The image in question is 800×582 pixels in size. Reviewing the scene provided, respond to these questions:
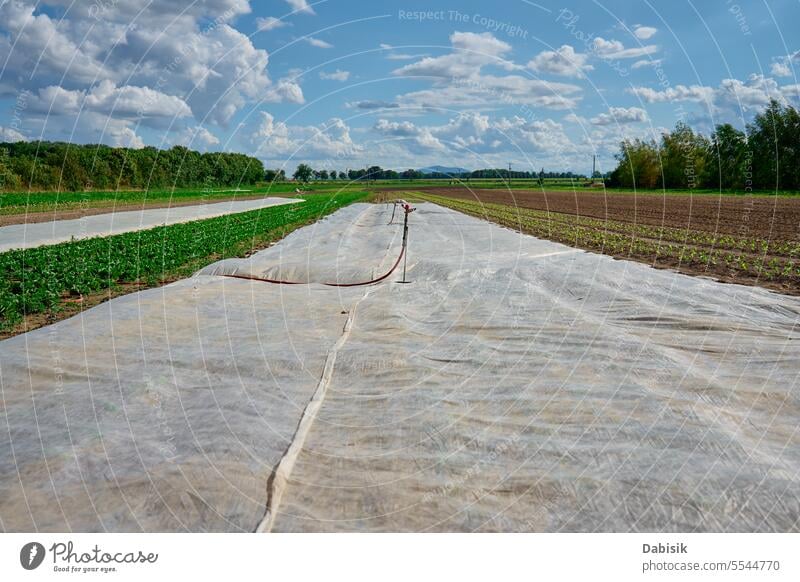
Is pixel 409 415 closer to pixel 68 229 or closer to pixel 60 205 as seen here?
pixel 68 229

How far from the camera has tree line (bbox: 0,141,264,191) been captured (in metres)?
49.5

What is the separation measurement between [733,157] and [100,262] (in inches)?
2549

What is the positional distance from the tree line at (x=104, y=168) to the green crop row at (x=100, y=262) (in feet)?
58.4

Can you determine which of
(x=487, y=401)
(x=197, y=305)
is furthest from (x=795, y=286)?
(x=197, y=305)

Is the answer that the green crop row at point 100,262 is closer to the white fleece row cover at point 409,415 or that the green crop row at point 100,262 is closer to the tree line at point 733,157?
the white fleece row cover at point 409,415

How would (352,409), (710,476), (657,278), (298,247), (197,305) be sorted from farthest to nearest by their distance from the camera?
(298,247)
(657,278)
(197,305)
(352,409)
(710,476)

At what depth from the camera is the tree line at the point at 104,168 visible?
49.5 metres

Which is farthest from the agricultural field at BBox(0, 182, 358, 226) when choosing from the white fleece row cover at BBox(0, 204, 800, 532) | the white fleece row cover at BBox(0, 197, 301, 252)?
the white fleece row cover at BBox(0, 204, 800, 532)

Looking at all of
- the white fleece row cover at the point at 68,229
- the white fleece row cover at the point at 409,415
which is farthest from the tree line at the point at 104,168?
the white fleece row cover at the point at 409,415

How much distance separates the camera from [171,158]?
7388 cm

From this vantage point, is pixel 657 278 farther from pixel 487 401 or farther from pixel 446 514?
pixel 446 514

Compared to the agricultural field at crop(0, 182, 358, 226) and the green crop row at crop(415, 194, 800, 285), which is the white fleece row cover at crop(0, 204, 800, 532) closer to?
the green crop row at crop(415, 194, 800, 285)

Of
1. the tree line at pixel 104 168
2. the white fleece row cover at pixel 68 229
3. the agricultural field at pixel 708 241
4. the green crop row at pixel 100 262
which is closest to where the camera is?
the green crop row at pixel 100 262

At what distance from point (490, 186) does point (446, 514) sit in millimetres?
108740
